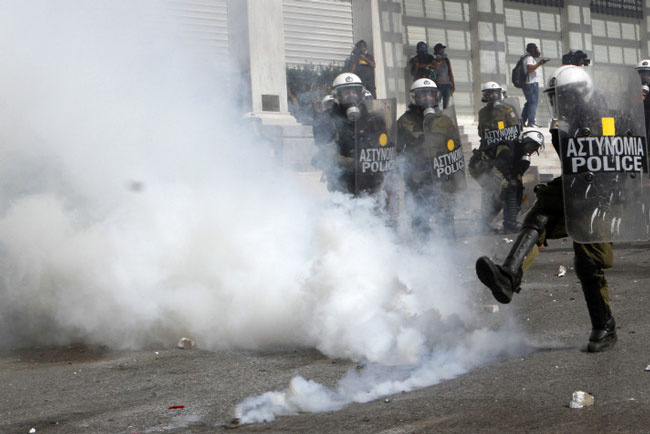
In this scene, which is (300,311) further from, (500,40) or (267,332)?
(500,40)

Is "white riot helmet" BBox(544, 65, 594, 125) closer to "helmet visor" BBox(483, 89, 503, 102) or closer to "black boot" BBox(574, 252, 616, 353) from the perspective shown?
"black boot" BBox(574, 252, 616, 353)

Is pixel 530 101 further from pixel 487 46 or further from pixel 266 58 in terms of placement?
pixel 266 58

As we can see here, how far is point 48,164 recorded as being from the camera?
578 centimetres

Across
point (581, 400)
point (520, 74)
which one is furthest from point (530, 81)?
point (581, 400)

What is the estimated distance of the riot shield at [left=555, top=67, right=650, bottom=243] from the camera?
4621 millimetres

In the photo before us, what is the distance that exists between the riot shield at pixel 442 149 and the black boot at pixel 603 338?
4460 millimetres

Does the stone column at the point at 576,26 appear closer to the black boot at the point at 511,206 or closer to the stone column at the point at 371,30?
the stone column at the point at 371,30

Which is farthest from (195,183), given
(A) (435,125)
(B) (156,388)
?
(A) (435,125)

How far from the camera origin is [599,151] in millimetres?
4605

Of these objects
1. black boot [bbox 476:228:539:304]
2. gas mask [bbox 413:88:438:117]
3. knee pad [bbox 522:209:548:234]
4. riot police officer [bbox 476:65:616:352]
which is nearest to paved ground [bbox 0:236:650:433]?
riot police officer [bbox 476:65:616:352]

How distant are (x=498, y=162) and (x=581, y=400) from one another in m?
8.50

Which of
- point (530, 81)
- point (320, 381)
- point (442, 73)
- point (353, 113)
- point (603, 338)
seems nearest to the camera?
point (320, 381)

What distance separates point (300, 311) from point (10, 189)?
209 centimetres

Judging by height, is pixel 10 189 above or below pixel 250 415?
above
